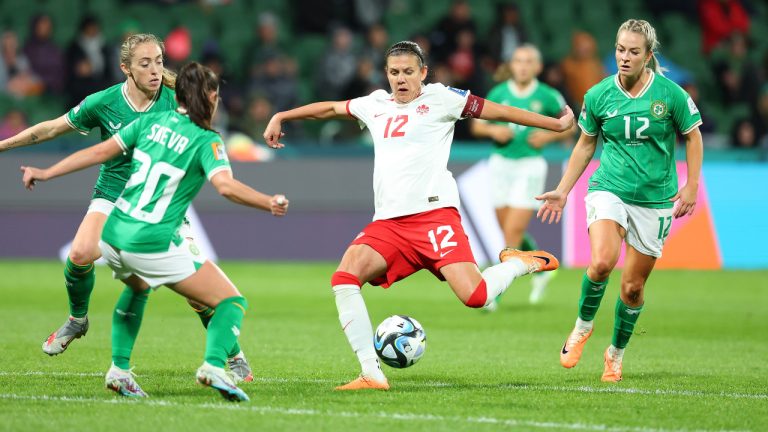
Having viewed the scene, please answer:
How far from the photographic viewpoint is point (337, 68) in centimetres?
1997

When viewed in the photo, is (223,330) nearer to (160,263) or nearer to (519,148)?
(160,263)

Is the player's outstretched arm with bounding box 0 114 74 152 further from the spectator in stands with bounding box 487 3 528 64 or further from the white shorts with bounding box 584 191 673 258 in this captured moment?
the spectator in stands with bounding box 487 3 528 64

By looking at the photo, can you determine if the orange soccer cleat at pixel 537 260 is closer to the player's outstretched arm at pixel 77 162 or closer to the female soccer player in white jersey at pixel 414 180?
the female soccer player in white jersey at pixel 414 180

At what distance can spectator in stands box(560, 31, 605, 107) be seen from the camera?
66.6 feet

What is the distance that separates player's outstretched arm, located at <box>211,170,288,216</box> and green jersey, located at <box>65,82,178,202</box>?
6.30 feet

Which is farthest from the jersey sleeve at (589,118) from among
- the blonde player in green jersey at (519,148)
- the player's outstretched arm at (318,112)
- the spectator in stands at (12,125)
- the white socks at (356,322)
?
the spectator in stands at (12,125)

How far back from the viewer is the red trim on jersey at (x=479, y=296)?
7.68 m

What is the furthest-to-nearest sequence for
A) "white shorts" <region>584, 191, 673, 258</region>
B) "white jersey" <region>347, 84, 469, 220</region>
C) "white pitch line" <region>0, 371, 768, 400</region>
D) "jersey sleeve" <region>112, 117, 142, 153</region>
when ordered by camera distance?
"white shorts" <region>584, 191, 673, 258</region>, "white jersey" <region>347, 84, 469, 220</region>, "white pitch line" <region>0, 371, 768, 400</region>, "jersey sleeve" <region>112, 117, 142, 153</region>

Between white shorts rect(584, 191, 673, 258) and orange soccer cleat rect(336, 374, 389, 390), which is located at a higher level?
white shorts rect(584, 191, 673, 258)

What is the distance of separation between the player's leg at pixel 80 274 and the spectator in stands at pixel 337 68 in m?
11.6

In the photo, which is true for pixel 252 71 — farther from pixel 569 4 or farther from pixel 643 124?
pixel 643 124

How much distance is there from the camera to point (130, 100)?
27.4 feet

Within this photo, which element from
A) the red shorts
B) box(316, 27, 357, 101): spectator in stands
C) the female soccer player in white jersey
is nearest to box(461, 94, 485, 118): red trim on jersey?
the female soccer player in white jersey

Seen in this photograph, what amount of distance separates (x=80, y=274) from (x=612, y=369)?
3.69m
